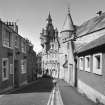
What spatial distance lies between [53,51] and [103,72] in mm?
43396

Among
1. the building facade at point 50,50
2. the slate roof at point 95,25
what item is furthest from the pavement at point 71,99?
the building facade at point 50,50

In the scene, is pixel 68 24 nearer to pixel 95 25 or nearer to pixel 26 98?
pixel 95 25

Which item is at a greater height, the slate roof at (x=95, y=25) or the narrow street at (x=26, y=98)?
the slate roof at (x=95, y=25)

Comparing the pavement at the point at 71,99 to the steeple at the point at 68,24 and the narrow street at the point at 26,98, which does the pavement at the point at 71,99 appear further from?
the steeple at the point at 68,24

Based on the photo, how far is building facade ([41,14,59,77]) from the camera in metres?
50.6

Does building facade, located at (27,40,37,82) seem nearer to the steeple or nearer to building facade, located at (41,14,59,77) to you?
the steeple

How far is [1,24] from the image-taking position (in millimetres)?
13586

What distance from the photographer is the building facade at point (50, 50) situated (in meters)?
50.6

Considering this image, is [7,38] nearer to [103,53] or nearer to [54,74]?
[103,53]

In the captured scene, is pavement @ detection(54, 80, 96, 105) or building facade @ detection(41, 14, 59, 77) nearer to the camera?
pavement @ detection(54, 80, 96, 105)

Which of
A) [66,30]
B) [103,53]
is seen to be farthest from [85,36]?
[66,30]

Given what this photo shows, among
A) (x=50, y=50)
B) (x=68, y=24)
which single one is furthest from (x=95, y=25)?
(x=50, y=50)

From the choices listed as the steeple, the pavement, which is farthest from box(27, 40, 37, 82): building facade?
the pavement

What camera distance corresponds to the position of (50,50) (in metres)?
53.9
